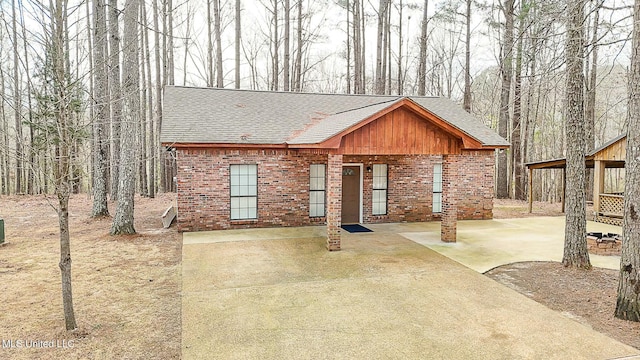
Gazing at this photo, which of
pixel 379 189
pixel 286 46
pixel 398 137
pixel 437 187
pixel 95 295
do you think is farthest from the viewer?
pixel 286 46

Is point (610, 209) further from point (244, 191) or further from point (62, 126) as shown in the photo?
point (62, 126)

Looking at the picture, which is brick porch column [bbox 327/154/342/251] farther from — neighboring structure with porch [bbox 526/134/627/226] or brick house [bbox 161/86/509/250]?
neighboring structure with porch [bbox 526/134/627/226]

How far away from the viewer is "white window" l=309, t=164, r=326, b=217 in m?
12.8

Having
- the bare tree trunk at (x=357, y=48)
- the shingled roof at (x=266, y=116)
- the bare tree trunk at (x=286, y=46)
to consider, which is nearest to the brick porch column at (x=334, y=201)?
the shingled roof at (x=266, y=116)

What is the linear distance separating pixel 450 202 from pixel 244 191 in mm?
6073

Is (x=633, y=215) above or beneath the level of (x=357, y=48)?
beneath

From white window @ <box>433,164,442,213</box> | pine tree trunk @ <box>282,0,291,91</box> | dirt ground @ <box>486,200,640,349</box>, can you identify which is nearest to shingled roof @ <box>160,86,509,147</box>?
white window @ <box>433,164,442,213</box>

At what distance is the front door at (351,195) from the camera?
13.1 metres

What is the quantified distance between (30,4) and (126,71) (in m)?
6.55

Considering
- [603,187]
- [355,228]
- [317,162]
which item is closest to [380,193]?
[355,228]

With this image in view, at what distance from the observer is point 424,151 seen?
31.9 feet

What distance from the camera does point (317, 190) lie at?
1284 cm

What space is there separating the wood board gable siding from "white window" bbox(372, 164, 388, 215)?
3.58 m

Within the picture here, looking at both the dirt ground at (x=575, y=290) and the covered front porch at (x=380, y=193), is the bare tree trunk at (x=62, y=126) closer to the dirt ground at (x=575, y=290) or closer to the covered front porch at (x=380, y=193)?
the dirt ground at (x=575, y=290)
